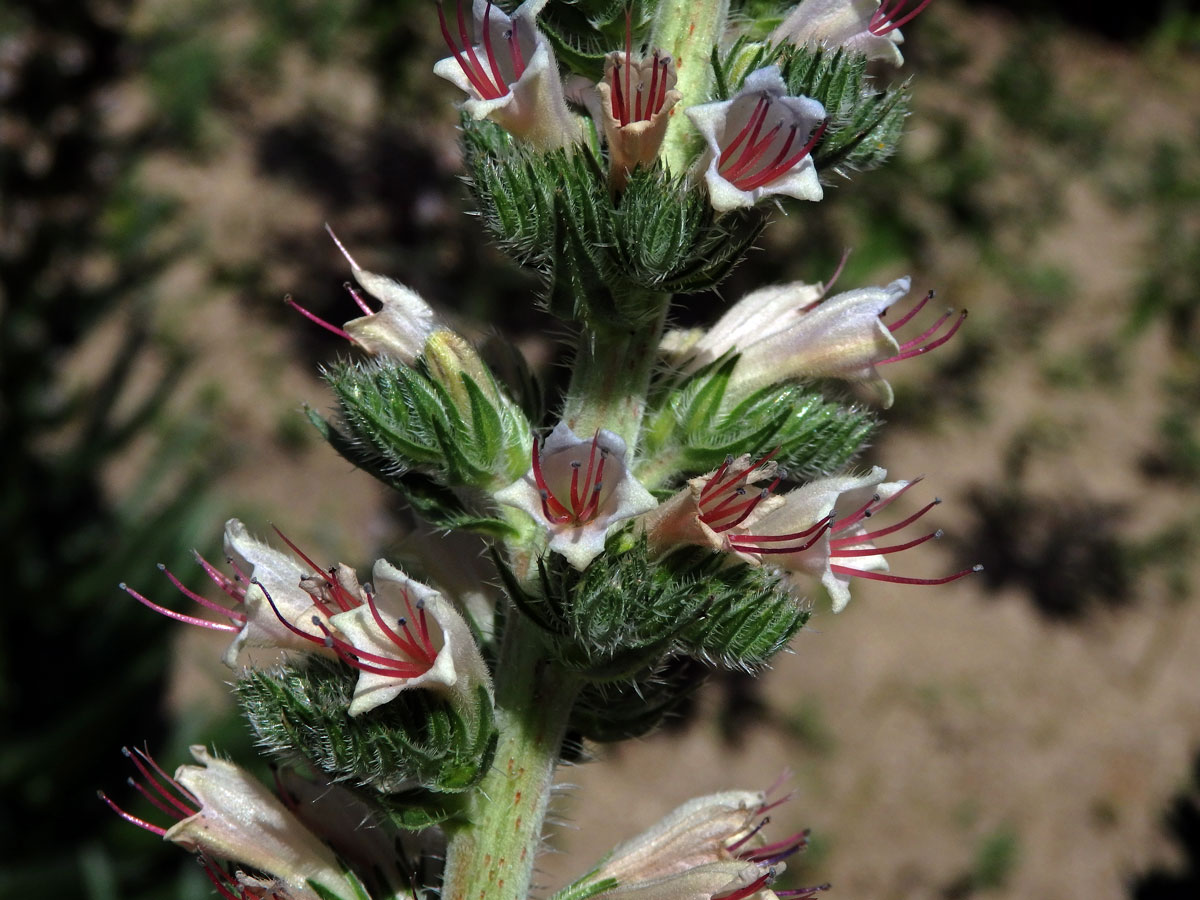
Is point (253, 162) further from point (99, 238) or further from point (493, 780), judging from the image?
point (493, 780)

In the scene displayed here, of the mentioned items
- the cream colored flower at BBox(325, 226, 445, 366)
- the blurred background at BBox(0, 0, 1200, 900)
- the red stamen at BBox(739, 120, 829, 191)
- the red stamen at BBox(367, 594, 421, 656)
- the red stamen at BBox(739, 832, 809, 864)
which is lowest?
the blurred background at BBox(0, 0, 1200, 900)

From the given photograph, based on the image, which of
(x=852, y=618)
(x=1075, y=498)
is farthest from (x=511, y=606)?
(x=1075, y=498)

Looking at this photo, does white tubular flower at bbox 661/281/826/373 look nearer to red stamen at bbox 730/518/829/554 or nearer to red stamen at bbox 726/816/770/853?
red stamen at bbox 730/518/829/554

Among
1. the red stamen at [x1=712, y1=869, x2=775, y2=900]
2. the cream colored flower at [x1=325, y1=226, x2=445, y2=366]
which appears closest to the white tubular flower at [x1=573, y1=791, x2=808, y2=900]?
the red stamen at [x1=712, y1=869, x2=775, y2=900]

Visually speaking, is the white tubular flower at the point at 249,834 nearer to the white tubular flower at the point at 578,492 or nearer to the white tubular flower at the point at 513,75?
the white tubular flower at the point at 578,492

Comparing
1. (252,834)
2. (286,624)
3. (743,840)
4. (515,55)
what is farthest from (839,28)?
(252,834)

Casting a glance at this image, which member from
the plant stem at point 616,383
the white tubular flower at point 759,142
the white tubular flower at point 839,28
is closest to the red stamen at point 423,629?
the plant stem at point 616,383

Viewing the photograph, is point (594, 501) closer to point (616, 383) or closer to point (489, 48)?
point (616, 383)
